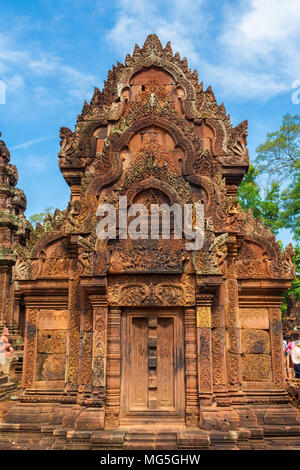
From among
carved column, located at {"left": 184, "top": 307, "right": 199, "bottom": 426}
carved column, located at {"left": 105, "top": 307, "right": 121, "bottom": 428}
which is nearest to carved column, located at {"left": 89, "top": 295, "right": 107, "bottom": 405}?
carved column, located at {"left": 105, "top": 307, "right": 121, "bottom": 428}

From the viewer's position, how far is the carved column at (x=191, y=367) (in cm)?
707

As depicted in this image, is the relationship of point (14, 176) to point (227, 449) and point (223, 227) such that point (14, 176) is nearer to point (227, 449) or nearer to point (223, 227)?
point (223, 227)

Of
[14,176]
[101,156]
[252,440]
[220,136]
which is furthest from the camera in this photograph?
[14,176]

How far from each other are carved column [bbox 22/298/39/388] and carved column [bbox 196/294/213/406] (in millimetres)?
3487

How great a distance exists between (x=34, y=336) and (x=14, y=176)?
14072 millimetres

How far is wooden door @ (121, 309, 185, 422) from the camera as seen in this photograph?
724 cm

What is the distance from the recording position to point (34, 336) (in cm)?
833

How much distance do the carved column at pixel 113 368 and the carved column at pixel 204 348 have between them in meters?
1.47

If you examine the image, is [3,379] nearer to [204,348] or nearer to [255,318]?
[204,348]

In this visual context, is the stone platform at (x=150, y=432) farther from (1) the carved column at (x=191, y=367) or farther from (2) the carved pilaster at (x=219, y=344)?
(2) the carved pilaster at (x=219, y=344)

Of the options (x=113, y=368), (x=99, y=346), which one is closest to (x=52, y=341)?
(x=99, y=346)

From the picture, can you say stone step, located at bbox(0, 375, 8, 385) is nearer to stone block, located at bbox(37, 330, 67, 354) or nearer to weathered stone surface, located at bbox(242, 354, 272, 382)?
stone block, located at bbox(37, 330, 67, 354)

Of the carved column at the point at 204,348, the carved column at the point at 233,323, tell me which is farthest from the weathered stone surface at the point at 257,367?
the carved column at the point at 204,348
